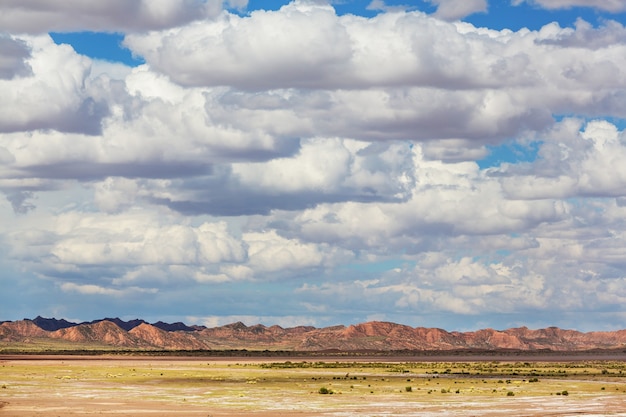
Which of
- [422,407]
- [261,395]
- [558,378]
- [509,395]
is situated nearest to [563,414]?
[422,407]

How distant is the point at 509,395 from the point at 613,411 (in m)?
17.9

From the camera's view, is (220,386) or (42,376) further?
(42,376)

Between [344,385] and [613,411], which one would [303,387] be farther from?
[613,411]

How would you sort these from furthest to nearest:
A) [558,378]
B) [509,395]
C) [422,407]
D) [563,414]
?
1. [558,378]
2. [509,395]
3. [422,407]
4. [563,414]

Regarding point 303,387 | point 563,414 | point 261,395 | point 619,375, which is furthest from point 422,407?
point 619,375

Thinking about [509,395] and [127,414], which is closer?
[127,414]

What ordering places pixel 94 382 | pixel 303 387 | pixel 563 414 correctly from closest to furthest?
pixel 563 414
pixel 303 387
pixel 94 382

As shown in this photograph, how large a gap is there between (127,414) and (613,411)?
3623cm

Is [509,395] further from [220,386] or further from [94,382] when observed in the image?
[94,382]

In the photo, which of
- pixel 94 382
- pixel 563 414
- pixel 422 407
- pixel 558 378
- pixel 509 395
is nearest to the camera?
pixel 563 414

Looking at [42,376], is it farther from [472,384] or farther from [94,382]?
[472,384]

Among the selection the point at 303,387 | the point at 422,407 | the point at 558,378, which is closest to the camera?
the point at 422,407

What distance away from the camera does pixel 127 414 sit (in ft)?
234

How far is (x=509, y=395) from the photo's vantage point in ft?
298
